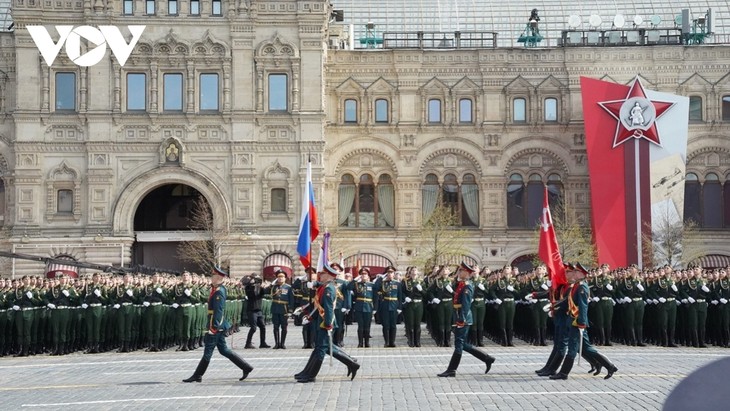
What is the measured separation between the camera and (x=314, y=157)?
51219 mm

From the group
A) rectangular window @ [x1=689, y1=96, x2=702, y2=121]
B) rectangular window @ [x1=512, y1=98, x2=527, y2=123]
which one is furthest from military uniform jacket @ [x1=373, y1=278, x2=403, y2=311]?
rectangular window @ [x1=689, y1=96, x2=702, y2=121]

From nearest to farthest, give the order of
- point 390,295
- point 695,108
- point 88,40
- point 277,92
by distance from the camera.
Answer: point 390,295 < point 88,40 < point 277,92 < point 695,108

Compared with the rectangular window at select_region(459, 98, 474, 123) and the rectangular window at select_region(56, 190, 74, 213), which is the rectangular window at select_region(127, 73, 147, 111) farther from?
the rectangular window at select_region(459, 98, 474, 123)

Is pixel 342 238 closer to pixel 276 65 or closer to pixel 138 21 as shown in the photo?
pixel 276 65

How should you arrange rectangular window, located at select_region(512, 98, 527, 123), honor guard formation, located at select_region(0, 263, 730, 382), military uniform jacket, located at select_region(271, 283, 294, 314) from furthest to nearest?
rectangular window, located at select_region(512, 98, 527, 123) → military uniform jacket, located at select_region(271, 283, 294, 314) → honor guard formation, located at select_region(0, 263, 730, 382)

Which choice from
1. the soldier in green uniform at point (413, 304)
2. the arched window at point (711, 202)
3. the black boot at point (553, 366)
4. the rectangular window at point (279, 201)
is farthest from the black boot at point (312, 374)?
the arched window at point (711, 202)

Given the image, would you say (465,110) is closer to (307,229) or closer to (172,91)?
(172,91)

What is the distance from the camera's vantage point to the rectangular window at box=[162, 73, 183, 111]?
5153cm

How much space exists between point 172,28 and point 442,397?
39.0m

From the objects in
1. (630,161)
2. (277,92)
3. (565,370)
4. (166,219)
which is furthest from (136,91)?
(565,370)

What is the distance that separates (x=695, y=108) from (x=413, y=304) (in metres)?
32.6

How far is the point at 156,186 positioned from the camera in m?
51.2

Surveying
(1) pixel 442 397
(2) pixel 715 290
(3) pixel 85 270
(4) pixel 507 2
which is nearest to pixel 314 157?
(3) pixel 85 270

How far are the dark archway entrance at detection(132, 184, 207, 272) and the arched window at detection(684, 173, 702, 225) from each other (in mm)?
24048
